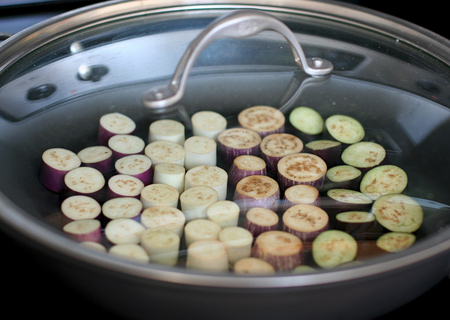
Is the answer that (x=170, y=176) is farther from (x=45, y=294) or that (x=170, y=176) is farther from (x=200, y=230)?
(x=45, y=294)

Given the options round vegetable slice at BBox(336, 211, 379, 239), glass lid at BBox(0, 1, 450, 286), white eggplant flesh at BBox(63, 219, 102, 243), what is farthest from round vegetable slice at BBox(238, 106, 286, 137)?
white eggplant flesh at BBox(63, 219, 102, 243)

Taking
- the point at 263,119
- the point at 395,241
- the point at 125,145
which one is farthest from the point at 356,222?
the point at 125,145

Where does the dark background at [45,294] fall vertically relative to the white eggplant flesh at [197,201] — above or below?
below

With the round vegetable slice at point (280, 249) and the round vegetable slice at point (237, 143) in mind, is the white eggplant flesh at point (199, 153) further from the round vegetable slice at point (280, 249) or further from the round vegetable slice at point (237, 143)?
the round vegetable slice at point (280, 249)

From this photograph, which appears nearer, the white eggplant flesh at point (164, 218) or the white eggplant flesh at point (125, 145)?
the white eggplant flesh at point (164, 218)

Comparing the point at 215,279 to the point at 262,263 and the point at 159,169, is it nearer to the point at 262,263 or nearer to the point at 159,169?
the point at 262,263

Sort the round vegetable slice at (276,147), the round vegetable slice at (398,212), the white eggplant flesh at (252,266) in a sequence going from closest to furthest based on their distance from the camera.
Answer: the white eggplant flesh at (252,266) → the round vegetable slice at (398,212) → the round vegetable slice at (276,147)

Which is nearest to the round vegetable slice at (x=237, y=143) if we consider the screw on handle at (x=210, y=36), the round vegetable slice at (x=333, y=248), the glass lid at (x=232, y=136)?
the glass lid at (x=232, y=136)
